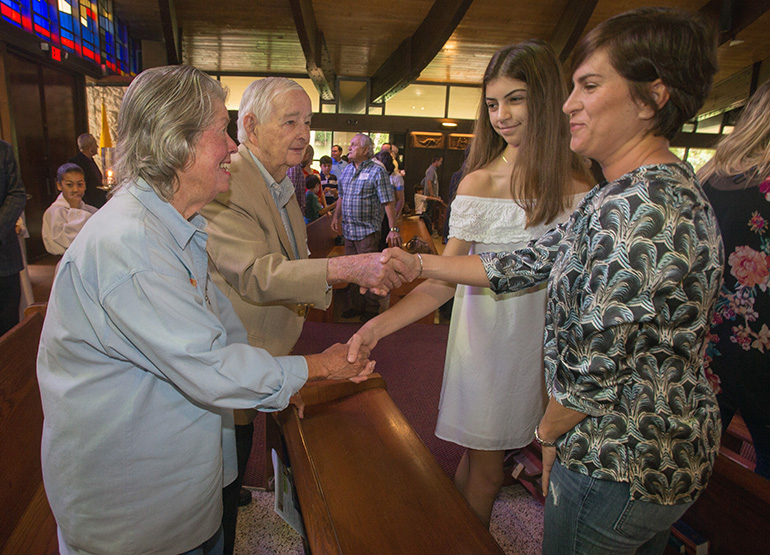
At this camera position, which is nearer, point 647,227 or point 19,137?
point 647,227

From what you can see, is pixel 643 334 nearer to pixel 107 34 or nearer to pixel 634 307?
pixel 634 307

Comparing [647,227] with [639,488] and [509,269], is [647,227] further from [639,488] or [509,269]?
[509,269]

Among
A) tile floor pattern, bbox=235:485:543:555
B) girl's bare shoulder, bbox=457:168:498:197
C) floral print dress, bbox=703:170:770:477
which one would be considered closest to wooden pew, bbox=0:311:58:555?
tile floor pattern, bbox=235:485:543:555

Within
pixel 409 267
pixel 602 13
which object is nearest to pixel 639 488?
pixel 409 267

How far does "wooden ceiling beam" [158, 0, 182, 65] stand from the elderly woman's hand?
8.98 m

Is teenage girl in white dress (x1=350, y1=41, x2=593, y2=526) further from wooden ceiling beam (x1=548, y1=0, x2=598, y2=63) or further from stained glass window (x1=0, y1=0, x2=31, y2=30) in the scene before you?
wooden ceiling beam (x1=548, y1=0, x2=598, y2=63)

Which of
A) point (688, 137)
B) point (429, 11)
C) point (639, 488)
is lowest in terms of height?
point (639, 488)

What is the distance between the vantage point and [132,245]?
3.09ft

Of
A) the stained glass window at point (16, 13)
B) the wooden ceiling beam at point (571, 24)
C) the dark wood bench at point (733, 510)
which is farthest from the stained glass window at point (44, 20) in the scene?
the dark wood bench at point (733, 510)

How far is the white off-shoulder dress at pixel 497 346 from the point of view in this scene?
1610mm

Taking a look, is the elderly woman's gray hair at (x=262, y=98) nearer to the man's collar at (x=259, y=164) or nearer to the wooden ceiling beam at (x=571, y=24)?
the man's collar at (x=259, y=164)

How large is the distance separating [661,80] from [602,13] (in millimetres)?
11317

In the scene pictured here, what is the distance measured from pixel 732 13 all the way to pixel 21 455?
12.4 m

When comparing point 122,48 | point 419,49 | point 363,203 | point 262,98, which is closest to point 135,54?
point 122,48
